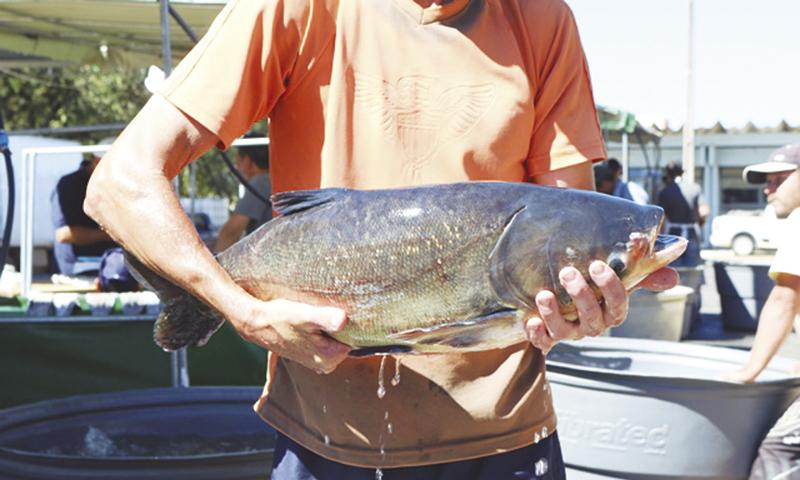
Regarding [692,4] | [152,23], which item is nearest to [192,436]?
[152,23]

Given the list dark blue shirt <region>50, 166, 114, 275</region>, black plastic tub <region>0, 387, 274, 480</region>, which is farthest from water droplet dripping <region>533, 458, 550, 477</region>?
dark blue shirt <region>50, 166, 114, 275</region>

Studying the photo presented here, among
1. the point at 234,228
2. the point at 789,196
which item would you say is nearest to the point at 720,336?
the point at 789,196

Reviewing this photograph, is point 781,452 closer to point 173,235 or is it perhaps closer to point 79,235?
point 173,235

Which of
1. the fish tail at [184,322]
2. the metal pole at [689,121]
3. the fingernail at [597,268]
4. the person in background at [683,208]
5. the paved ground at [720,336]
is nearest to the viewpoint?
the fingernail at [597,268]

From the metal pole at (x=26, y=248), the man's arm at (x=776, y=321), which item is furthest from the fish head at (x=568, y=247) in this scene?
the metal pole at (x=26, y=248)

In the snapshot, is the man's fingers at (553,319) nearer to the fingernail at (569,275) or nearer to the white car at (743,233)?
the fingernail at (569,275)

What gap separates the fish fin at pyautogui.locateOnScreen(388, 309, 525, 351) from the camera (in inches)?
63.0

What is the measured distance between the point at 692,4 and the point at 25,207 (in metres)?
23.5

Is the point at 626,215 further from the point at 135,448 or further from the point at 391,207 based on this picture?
the point at 135,448

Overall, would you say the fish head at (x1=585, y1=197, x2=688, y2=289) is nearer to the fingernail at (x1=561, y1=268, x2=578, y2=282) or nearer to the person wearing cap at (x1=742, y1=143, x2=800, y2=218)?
the fingernail at (x1=561, y1=268, x2=578, y2=282)

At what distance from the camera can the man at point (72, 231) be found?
780cm

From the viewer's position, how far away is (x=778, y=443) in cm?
372

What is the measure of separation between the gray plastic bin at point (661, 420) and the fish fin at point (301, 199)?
2.27 m

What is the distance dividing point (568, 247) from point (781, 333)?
9.78 feet
